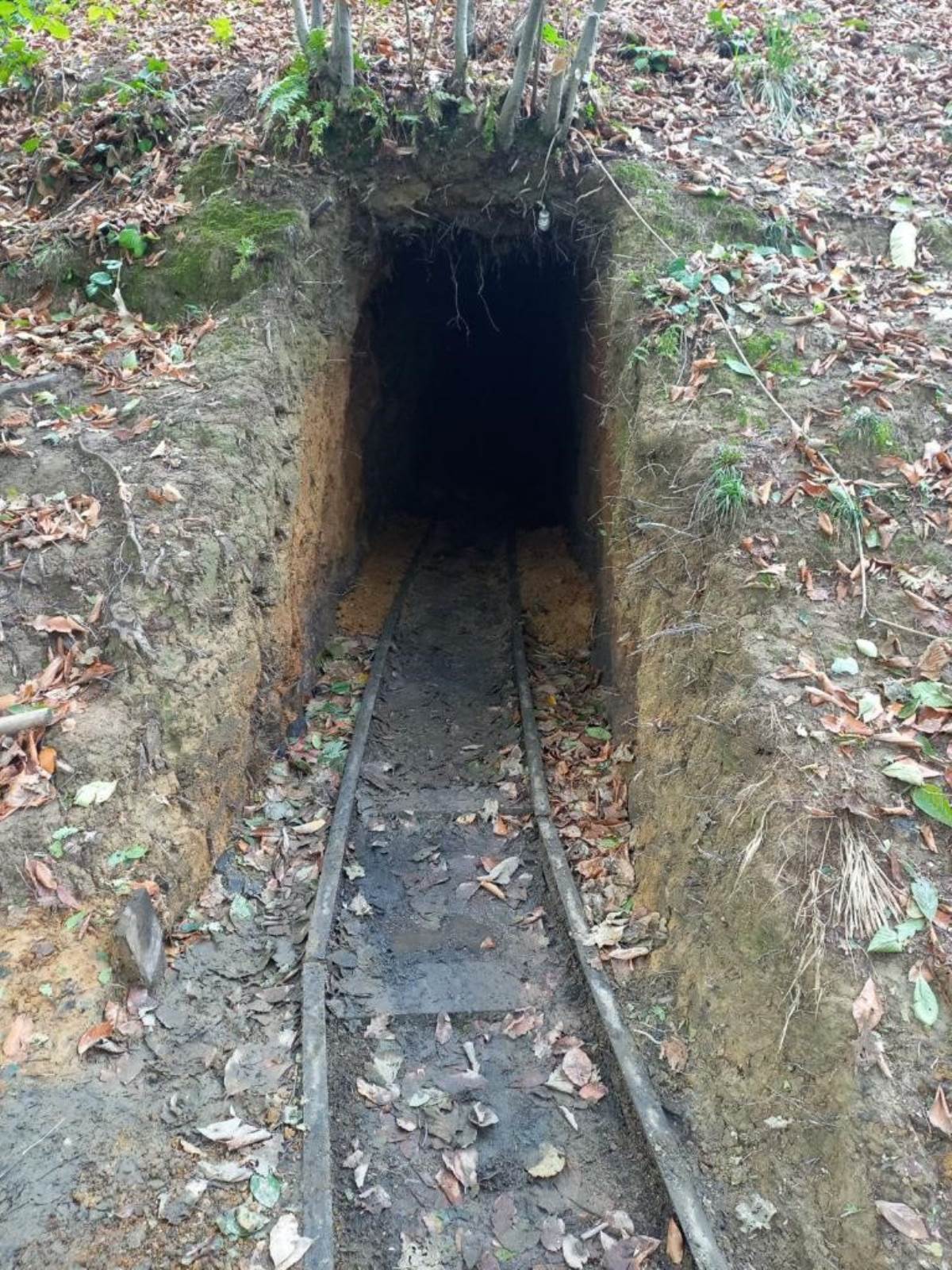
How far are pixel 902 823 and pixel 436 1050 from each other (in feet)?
8.85

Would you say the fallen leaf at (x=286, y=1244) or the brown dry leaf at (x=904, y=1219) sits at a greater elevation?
the brown dry leaf at (x=904, y=1219)

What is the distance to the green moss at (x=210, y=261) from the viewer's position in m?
7.37

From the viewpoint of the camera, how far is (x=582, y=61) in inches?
296

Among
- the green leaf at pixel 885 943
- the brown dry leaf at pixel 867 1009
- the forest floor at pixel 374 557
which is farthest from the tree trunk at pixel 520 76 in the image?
the brown dry leaf at pixel 867 1009

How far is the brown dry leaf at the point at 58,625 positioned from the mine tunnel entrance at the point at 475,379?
5328mm

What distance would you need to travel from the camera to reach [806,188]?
797cm

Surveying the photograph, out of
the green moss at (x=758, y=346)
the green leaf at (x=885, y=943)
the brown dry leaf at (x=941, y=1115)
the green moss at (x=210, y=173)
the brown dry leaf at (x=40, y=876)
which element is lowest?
the brown dry leaf at (x=40, y=876)

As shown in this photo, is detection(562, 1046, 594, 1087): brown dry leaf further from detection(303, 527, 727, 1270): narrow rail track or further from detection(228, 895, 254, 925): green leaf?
detection(228, 895, 254, 925): green leaf

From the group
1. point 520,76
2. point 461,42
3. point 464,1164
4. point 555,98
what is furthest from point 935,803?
point 461,42

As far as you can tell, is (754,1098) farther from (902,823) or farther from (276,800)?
(276,800)

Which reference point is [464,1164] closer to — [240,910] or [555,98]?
[240,910]

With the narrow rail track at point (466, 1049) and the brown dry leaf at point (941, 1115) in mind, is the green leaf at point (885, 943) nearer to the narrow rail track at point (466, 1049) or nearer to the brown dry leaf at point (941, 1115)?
the brown dry leaf at point (941, 1115)

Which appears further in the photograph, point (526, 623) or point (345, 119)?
point (526, 623)

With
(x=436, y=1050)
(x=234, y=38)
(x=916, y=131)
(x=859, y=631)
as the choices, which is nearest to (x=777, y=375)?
(x=859, y=631)
